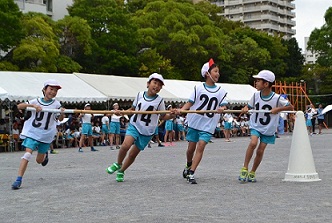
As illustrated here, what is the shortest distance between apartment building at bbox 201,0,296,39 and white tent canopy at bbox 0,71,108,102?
108m

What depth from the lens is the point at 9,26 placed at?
138 ft

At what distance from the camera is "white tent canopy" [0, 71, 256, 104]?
88.3 ft

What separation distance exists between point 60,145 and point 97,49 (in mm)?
22555

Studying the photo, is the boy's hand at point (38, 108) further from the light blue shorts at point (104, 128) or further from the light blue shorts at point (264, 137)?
the light blue shorts at point (104, 128)

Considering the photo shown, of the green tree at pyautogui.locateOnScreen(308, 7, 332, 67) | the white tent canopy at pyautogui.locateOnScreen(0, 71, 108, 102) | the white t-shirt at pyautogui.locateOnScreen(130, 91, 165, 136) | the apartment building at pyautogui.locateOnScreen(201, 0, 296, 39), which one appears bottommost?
the white t-shirt at pyautogui.locateOnScreen(130, 91, 165, 136)

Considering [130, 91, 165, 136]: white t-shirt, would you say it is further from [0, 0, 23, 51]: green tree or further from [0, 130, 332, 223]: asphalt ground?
[0, 0, 23, 51]: green tree

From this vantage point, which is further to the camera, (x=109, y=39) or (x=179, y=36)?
(x=179, y=36)

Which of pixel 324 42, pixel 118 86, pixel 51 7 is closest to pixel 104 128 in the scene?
pixel 118 86

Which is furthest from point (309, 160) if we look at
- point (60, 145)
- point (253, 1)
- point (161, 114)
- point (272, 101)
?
point (253, 1)

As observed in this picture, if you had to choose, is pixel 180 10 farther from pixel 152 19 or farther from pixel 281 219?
pixel 281 219

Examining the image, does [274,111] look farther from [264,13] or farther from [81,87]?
[264,13]

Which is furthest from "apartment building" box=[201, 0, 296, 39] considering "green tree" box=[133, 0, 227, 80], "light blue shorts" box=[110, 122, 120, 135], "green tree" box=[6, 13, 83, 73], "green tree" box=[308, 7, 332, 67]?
"light blue shorts" box=[110, 122, 120, 135]

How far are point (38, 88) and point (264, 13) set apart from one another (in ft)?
370

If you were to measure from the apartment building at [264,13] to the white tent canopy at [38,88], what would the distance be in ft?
354
